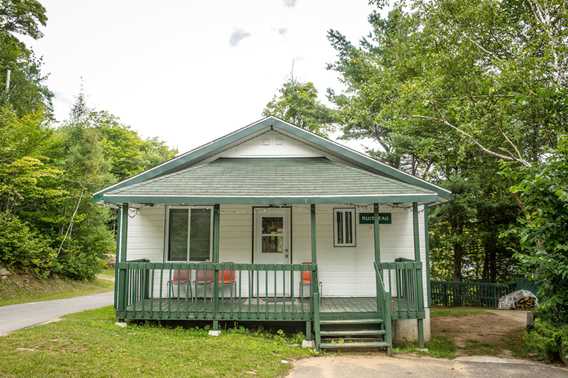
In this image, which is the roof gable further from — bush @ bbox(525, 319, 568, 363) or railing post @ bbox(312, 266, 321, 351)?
bush @ bbox(525, 319, 568, 363)

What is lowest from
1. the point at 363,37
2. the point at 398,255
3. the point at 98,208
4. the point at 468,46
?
the point at 398,255

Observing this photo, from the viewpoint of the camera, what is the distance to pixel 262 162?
10.7 meters

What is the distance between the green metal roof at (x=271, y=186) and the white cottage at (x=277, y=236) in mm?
27

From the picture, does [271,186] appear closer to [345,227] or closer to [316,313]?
[345,227]

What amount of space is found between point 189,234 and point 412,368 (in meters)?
6.16

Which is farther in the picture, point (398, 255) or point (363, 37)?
point (363, 37)

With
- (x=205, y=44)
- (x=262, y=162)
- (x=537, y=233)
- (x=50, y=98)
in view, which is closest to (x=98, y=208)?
(x=205, y=44)

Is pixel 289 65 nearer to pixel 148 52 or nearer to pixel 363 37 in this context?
pixel 363 37

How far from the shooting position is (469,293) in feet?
51.3

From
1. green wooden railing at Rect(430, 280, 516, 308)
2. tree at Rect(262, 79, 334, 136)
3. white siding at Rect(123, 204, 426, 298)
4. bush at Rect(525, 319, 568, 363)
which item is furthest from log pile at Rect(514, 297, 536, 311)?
tree at Rect(262, 79, 334, 136)

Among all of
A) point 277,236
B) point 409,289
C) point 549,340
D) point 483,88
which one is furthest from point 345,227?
point 483,88

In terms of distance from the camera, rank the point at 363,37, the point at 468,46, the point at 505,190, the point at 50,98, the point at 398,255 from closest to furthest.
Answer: the point at 398,255 → the point at 468,46 → the point at 505,190 → the point at 363,37 → the point at 50,98

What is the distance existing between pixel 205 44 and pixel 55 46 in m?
7.37

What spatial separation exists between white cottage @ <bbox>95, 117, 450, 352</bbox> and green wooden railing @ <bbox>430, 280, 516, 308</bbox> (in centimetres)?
732
